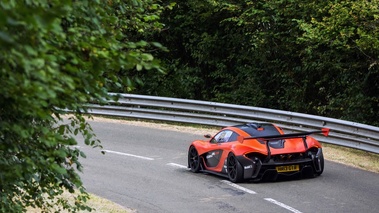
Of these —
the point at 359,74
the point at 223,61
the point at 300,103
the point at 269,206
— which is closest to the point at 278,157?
the point at 269,206

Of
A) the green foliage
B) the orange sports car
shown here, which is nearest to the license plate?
the orange sports car

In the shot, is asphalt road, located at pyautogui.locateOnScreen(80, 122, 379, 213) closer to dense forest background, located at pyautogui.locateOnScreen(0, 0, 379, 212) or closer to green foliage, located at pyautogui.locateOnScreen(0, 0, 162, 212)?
dense forest background, located at pyautogui.locateOnScreen(0, 0, 379, 212)

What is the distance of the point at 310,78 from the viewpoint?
88.8ft

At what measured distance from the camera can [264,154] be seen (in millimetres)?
16156

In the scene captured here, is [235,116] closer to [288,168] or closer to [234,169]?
[234,169]

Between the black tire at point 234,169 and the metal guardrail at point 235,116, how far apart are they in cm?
461

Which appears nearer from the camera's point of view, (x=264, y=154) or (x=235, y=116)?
(x=264, y=154)

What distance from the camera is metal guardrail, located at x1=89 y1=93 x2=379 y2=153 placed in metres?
20.4

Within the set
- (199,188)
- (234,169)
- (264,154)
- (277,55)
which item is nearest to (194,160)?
(199,188)

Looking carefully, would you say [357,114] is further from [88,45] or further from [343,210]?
[88,45]

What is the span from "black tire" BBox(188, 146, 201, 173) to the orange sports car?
90 cm

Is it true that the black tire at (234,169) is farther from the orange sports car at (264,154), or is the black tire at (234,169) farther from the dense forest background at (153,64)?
the dense forest background at (153,64)

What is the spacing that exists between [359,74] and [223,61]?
23.5 ft

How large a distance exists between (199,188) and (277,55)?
40.7 ft
